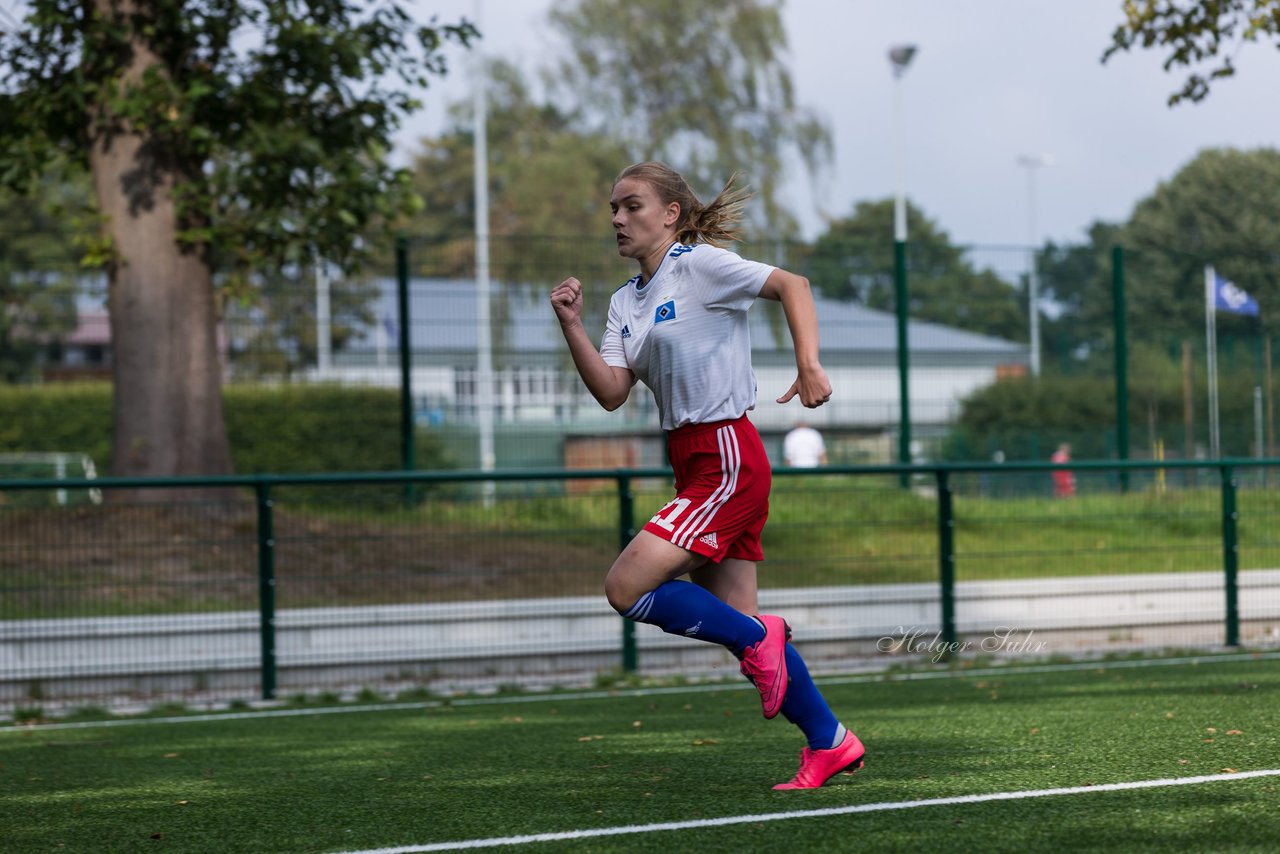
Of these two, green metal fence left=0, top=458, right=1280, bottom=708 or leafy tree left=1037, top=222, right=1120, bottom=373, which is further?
leafy tree left=1037, top=222, right=1120, bottom=373

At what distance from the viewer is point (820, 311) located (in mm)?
15961

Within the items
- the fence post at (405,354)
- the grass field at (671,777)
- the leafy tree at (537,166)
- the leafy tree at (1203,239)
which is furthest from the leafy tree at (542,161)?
the grass field at (671,777)

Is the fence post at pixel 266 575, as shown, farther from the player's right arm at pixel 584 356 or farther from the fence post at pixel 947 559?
the player's right arm at pixel 584 356

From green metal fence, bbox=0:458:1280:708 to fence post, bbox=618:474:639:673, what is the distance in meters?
0.02

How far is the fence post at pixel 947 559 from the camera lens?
431 inches

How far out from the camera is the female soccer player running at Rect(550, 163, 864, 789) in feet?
14.9

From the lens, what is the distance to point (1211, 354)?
58.6 ft

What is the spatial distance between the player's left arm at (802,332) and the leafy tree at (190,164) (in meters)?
8.91

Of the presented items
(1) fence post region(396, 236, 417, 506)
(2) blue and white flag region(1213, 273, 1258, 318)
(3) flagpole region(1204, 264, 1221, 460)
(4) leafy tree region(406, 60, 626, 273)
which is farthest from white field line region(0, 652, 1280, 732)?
(4) leafy tree region(406, 60, 626, 273)

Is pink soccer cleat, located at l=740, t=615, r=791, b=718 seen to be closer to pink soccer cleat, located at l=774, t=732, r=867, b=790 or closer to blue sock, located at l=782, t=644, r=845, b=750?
blue sock, located at l=782, t=644, r=845, b=750

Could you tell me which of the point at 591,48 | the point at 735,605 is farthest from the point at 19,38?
the point at 591,48

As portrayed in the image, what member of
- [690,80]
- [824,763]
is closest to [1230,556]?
[824,763]
